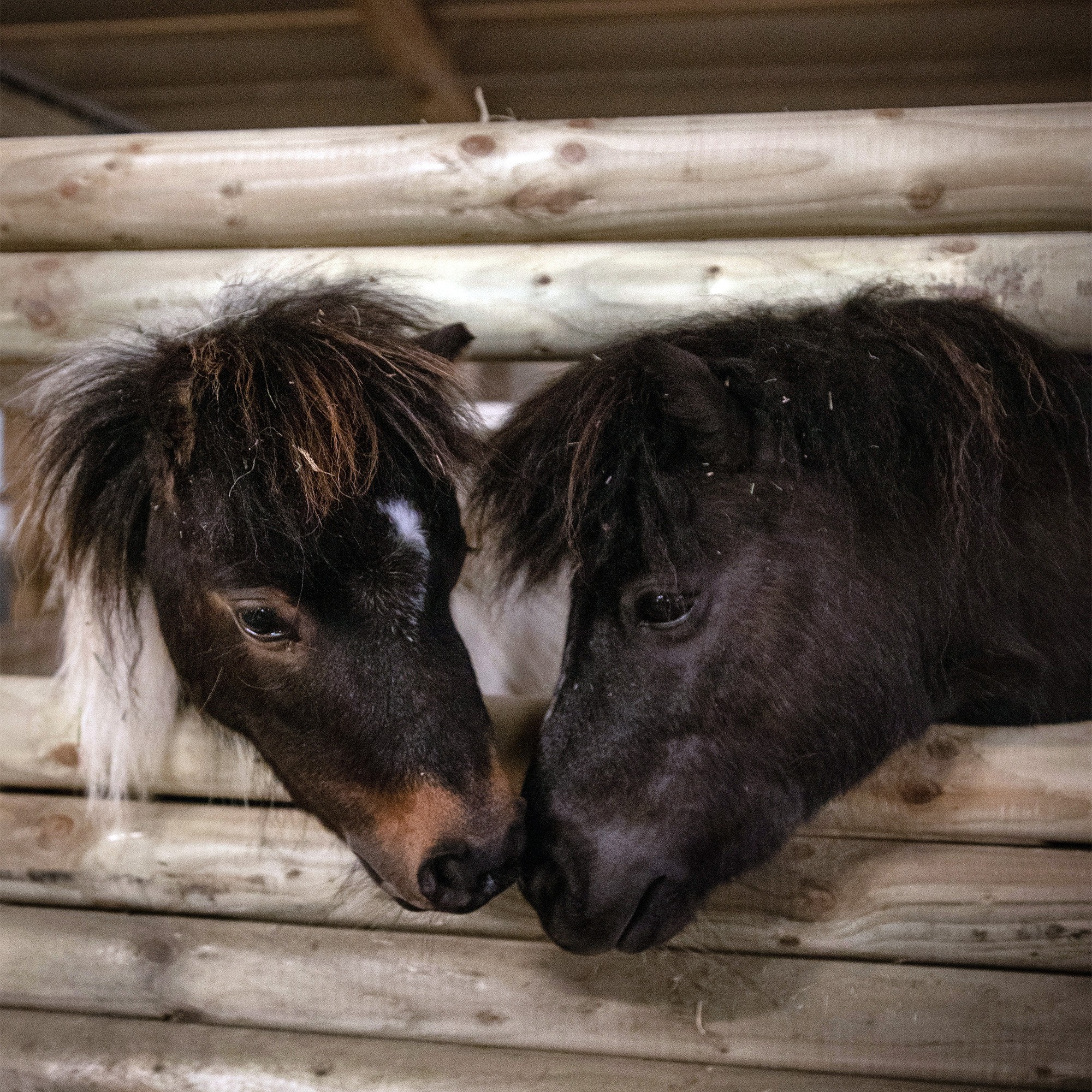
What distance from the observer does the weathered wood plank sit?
177 centimetres

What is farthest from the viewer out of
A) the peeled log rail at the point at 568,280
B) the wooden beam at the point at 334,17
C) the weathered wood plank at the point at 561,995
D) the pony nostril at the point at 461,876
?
the wooden beam at the point at 334,17

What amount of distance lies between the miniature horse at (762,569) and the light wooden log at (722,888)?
12.8 inches

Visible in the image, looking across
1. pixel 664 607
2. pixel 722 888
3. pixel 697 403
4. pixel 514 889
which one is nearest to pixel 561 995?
pixel 514 889

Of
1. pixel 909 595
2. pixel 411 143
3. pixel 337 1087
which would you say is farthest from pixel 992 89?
pixel 337 1087

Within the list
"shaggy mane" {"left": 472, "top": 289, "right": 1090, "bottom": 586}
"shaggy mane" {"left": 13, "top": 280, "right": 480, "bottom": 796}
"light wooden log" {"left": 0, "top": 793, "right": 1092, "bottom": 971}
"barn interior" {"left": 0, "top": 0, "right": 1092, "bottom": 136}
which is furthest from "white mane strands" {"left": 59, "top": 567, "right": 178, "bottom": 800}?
"barn interior" {"left": 0, "top": 0, "right": 1092, "bottom": 136}

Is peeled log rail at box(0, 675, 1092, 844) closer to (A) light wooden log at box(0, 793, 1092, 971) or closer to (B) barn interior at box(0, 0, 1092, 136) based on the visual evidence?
(A) light wooden log at box(0, 793, 1092, 971)

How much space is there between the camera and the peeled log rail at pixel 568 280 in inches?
83.7

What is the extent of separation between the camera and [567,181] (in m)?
2.25

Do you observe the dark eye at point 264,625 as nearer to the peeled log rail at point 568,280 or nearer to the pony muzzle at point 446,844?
the pony muzzle at point 446,844

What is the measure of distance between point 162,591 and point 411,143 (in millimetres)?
1287

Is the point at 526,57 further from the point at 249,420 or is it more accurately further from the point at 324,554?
the point at 324,554

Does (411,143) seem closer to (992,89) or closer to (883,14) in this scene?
(883,14)

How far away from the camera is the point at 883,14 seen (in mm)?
3061

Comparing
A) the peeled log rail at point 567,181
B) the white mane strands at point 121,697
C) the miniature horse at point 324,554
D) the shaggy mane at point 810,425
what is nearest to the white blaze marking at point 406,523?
the miniature horse at point 324,554
